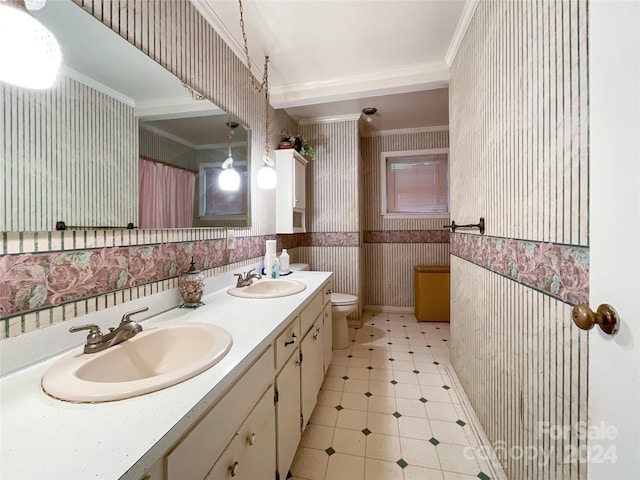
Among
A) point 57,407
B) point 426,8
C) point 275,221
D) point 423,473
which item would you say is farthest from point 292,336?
point 426,8

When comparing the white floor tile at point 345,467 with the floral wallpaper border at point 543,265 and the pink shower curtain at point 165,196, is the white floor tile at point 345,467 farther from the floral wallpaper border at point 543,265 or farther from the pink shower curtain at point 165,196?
the pink shower curtain at point 165,196

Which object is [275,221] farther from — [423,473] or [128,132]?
[423,473]

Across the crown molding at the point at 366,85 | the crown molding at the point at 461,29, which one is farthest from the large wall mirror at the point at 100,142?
the crown molding at the point at 461,29

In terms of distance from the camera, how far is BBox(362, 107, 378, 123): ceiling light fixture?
9.45ft

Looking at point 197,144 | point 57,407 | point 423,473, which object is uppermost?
point 197,144

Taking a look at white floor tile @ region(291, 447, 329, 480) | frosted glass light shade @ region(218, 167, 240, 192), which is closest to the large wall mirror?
frosted glass light shade @ region(218, 167, 240, 192)

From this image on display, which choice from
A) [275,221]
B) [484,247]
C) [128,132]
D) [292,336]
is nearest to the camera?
[128,132]

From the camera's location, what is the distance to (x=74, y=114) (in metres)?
0.85

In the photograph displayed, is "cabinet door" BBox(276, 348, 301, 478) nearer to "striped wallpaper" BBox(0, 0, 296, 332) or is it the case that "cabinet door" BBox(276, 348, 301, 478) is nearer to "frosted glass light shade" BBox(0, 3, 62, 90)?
"striped wallpaper" BBox(0, 0, 296, 332)

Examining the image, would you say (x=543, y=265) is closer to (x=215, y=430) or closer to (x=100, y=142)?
(x=215, y=430)

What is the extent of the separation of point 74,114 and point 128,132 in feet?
0.67

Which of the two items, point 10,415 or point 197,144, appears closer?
point 10,415

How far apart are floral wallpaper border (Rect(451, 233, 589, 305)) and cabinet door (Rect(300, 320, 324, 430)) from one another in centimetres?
104

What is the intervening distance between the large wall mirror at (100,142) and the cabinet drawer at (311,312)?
30.8 inches
